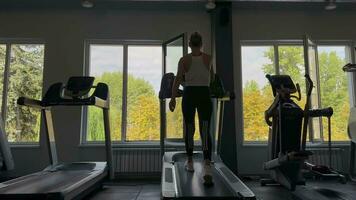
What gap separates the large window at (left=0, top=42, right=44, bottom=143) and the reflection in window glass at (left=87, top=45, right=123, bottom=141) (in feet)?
3.31

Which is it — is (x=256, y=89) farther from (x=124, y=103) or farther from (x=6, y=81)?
(x=6, y=81)

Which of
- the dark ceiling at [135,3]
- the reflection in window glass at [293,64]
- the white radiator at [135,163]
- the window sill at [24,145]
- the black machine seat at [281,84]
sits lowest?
the white radiator at [135,163]

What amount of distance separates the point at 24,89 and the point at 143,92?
2.32 meters

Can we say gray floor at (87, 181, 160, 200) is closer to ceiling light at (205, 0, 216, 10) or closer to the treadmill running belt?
the treadmill running belt

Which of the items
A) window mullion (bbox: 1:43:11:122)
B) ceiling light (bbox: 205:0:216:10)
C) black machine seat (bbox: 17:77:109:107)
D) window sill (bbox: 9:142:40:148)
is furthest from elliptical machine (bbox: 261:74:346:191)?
window mullion (bbox: 1:43:11:122)

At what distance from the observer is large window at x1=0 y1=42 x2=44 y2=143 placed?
19.2 feet

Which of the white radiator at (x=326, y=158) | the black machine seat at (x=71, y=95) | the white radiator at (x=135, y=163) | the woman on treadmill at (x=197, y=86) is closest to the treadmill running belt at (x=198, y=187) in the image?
the woman on treadmill at (x=197, y=86)

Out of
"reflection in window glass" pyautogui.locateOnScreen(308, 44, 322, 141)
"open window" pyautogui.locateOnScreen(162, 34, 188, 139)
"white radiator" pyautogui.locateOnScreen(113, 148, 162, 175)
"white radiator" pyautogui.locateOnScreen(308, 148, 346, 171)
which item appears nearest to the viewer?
"reflection in window glass" pyautogui.locateOnScreen(308, 44, 322, 141)

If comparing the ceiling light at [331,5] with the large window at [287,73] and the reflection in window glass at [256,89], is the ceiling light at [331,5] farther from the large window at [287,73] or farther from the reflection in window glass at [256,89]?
the reflection in window glass at [256,89]

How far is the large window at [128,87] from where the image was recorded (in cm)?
595

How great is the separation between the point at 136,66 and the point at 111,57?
540 mm

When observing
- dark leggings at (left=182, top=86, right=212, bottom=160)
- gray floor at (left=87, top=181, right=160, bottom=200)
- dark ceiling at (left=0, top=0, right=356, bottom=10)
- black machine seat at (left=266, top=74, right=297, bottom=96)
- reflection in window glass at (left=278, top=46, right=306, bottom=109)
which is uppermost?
dark ceiling at (left=0, top=0, right=356, bottom=10)

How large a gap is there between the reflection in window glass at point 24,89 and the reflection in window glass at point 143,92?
177cm

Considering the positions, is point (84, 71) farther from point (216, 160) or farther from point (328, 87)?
point (328, 87)
